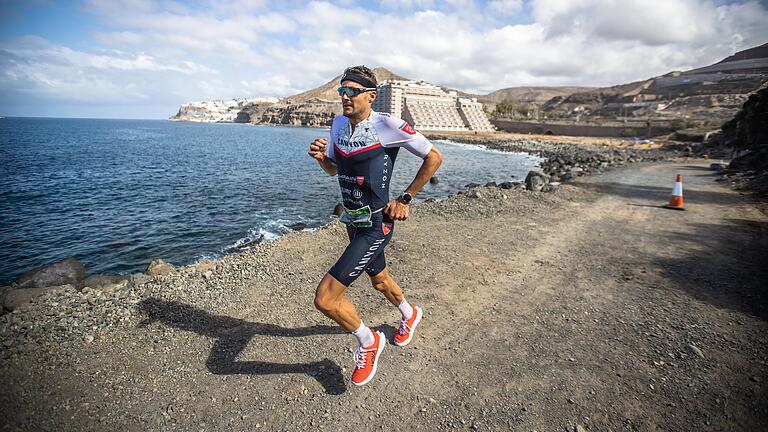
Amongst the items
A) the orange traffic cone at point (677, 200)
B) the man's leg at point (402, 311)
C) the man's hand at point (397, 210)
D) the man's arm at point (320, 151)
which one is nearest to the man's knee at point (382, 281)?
the man's leg at point (402, 311)

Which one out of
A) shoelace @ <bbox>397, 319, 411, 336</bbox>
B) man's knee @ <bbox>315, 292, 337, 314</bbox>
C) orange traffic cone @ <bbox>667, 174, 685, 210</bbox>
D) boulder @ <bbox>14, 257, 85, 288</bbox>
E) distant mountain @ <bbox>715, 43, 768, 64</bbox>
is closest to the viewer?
man's knee @ <bbox>315, 292, 337, 314</bbox>

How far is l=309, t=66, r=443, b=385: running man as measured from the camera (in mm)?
3758

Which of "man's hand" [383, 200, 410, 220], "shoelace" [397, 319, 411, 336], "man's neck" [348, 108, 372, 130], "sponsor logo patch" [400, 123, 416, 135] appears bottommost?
"shoelace" [397, 319, 411, 336]

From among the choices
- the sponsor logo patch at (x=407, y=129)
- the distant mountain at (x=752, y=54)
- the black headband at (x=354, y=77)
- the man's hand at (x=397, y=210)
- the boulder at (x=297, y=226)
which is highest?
the distant mountain at (x=752, y=54)

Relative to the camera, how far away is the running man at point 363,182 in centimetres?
376

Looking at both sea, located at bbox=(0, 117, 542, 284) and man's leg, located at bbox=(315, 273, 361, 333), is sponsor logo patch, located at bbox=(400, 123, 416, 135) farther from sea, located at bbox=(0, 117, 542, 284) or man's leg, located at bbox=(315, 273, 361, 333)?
sea, located at bbox=(0, 117, 542, 284)

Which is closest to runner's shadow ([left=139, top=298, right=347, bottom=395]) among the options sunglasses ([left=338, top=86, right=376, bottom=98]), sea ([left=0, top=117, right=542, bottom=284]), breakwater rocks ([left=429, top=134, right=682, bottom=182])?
sunglasses ([left=338, top=86, right=376, bottom=98])

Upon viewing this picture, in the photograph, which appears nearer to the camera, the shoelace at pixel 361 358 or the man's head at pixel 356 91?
the man's head at pixel 356 91

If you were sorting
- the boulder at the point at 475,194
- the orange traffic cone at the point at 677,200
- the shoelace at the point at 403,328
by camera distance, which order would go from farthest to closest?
1. the boulder at the point at 475,194
2. the orange traffic cone at the point at 677,200
3. the shoelace at the point at 403,328

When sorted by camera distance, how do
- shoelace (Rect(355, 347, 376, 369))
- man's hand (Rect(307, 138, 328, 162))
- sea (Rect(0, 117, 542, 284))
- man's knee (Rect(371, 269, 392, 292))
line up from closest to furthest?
shoelace (Rect(355, 347, 376, 369))
man's hand (Rect(307, 138, 328, 162))
man's knee (Rect(371, 269, 392, 292))
sea (Rect(0, 117, 542, 284))

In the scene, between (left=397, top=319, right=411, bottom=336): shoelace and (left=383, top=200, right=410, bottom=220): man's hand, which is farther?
(left=397, top=319, right=411, bottom=336): shoelace

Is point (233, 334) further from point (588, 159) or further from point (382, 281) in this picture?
point (588, 159)

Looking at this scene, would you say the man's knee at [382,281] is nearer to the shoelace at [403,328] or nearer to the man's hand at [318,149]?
the shoelace at [403,328]

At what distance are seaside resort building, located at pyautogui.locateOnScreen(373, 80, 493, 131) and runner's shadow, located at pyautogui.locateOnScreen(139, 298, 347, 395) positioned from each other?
394 ft
